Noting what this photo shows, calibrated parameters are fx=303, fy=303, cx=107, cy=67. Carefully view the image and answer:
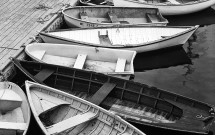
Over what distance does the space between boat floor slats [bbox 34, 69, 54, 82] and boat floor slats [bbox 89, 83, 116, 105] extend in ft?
7.90

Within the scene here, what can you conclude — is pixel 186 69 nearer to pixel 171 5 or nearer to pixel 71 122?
pixel 171 5

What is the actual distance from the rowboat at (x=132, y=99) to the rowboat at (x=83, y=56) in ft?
3.28

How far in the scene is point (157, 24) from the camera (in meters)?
17.2

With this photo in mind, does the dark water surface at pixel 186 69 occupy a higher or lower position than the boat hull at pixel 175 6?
lower

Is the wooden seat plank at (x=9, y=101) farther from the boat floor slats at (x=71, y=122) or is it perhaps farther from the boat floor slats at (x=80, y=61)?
the boat floor slats at (x=80, y=61)

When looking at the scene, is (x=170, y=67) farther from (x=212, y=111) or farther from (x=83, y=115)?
(x=83, y=115)

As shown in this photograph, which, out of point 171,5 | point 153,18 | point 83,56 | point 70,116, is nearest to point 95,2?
point 153,18

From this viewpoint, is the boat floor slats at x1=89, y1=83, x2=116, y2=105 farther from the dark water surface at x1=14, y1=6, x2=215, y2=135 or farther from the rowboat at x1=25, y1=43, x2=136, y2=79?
the dark water surface at x1=14, y1=6, x2=215, y2=135

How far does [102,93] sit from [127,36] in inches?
207

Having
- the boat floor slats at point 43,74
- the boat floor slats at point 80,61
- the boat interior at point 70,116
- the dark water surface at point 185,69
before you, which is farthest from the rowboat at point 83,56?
the boat interior at point 70,116

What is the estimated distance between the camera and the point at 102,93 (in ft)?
39.0

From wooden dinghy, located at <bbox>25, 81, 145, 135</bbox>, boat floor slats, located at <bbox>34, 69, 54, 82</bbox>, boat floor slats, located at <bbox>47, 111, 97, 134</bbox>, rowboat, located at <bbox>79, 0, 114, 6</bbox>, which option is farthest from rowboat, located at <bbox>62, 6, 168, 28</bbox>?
boat floor slats, located at <bbox>47, 111, 97, 134</bbox>

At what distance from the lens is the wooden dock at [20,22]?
1444cm

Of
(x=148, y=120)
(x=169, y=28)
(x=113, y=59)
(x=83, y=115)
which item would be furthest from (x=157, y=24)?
(x=83, y=115)
